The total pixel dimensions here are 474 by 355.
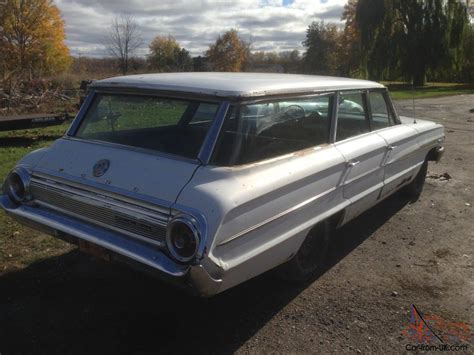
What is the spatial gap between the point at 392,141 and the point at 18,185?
3.39 m

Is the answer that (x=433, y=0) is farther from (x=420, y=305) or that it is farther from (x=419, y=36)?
(x=420, y=305)

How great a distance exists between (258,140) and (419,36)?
32307 millimetres

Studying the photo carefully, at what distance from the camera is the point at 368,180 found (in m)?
4.05

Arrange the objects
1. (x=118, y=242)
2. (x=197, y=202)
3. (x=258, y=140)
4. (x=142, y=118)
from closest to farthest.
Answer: (x=197, y=202), (x=118, y=242), (x=258, y=140), (x=142, y=118)

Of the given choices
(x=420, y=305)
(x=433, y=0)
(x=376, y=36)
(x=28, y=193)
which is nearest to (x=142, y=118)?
(x=28, y=193)

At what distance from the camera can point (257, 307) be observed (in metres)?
3.29

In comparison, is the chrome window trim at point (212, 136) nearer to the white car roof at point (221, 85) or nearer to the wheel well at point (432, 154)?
the white car roof at point (221, 85)

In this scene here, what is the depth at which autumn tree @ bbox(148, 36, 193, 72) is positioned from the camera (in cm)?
5637

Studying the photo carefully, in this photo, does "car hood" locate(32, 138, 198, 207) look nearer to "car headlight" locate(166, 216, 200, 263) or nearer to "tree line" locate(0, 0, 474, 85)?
"car headlight" locate(166, 216, 200, 263)

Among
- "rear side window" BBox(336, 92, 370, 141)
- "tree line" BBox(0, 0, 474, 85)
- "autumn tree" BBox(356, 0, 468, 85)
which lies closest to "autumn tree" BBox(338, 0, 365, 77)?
"tree line" BBox(0, 0, 474, 85)

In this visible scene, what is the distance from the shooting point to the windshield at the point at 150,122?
3.03 meters

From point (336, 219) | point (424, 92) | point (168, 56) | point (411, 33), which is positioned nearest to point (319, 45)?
point (168, 56)

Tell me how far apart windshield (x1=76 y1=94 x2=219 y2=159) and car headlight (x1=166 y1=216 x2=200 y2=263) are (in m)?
0.55

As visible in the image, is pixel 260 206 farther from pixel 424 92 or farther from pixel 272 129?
pixel 424 92
